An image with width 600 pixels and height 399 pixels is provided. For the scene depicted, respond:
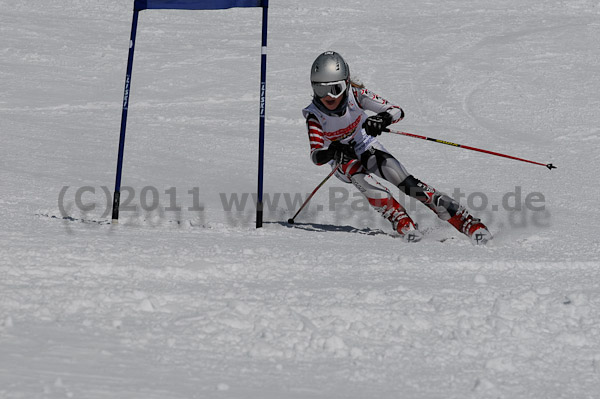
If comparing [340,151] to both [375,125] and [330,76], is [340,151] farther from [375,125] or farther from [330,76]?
[330,76]

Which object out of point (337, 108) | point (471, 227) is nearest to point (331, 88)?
point (337, 108)

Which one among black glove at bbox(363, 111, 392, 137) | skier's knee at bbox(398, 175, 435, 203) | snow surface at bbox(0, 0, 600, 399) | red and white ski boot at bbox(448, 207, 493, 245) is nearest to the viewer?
snow surface at bbox(0, 0, 600, 399)

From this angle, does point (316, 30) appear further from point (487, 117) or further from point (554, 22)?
point (487, 117)

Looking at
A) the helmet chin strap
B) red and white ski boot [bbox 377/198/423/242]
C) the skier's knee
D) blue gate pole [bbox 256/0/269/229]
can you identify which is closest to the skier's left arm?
the helmet chin strap

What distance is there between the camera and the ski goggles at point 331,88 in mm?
6887

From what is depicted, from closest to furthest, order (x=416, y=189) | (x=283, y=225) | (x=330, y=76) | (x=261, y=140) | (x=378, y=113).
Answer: (x=330, y=76), (x=261, y=140), (x=416, y=189), (x=378, y=113), (x=283, y=225)

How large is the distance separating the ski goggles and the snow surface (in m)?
1.20

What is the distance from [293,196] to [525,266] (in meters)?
3.66

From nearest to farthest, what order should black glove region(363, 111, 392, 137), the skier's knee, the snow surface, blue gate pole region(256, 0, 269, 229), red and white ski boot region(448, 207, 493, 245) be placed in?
the snow surface, red and white ski boot region(448, 207, 493, 245), black glove region(363, 111, 392, 137), blue gate pole region(256, 0, 269, 229), the skier's knee

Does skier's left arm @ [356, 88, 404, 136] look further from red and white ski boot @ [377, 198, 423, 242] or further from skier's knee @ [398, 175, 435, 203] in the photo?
red and white ski boot @ [377, 198, 423, 242]

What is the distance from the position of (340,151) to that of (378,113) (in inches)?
21.9

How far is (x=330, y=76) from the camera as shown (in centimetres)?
684

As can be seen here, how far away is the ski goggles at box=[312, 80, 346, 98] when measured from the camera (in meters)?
6.89

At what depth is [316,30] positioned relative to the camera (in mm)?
17141
